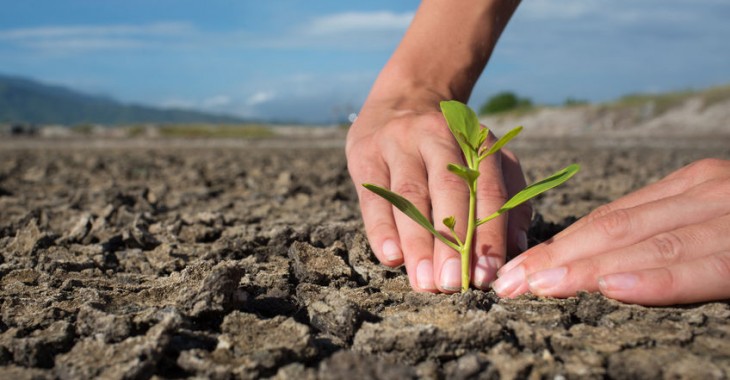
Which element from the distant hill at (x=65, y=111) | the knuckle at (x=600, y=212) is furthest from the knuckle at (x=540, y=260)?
the distant hill at (x=65, y=111)

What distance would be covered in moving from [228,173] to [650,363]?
159 inches

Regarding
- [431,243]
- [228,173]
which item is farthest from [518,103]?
[431,243]

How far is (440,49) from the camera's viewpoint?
6.95 ft

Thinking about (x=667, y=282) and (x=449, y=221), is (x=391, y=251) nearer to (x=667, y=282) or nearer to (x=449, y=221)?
(x=449, y=221)

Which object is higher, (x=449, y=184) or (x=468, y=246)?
(x=449, y=184)

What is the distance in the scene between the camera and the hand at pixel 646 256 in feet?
4.25

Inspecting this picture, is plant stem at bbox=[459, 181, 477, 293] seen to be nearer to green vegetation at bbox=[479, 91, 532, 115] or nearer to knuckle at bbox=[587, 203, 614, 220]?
knuckle at bbox=[587, 203, 614, 220]

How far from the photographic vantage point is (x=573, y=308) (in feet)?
4.44

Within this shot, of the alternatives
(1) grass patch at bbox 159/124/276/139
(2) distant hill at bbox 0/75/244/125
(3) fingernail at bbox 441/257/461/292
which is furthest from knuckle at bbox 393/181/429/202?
(2) distant hill at bbox 0/75/244/125

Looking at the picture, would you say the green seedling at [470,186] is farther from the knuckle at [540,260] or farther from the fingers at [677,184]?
the fingers at [677,184]

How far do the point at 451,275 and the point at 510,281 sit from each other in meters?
0.13

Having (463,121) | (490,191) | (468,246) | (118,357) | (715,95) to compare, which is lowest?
(118,357)

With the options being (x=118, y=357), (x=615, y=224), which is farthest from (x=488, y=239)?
(x=118, y=357)

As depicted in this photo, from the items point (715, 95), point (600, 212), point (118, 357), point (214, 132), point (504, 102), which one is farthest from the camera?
point (504, 102)
